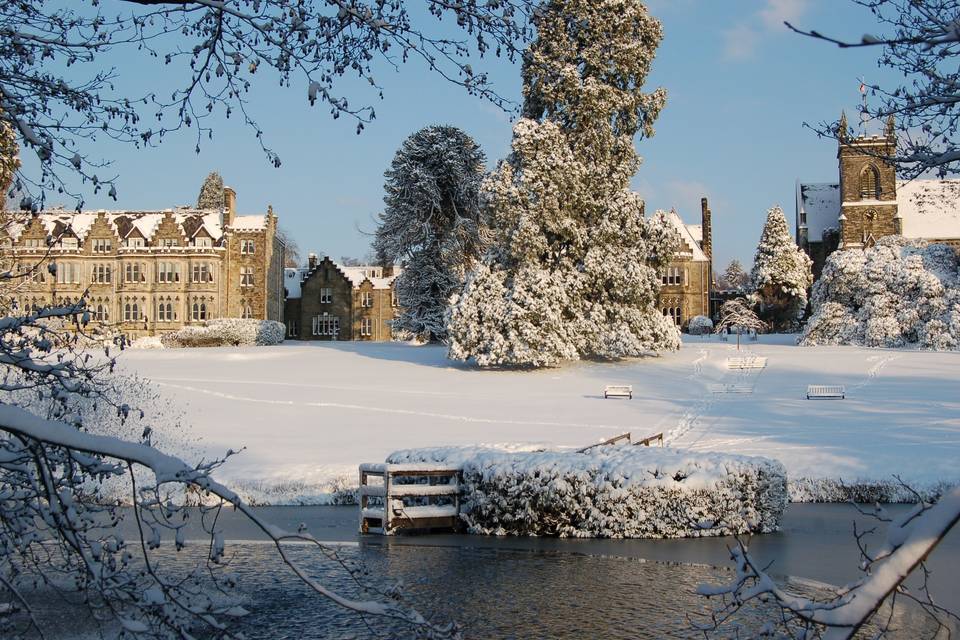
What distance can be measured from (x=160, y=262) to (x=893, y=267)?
54.8 metres

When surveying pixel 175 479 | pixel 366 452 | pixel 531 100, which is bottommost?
pixel 366 452

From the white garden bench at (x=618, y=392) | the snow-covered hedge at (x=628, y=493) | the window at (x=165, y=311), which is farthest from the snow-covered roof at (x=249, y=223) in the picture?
A: the snow-covered hedge at (x=628, y=493)

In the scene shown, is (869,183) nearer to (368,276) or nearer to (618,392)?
(368,276)

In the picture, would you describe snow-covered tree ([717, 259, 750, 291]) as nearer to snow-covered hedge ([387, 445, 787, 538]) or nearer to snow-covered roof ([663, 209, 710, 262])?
snow-covered roof ([663, 209, 710, 262])

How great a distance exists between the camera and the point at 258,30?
16.9ft

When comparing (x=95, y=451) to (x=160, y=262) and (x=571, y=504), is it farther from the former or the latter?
(x=160, y=262)

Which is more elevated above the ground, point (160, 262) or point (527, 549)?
point (160, 262)

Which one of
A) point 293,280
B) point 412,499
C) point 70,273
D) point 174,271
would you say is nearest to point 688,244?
point 293,280

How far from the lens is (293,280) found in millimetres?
86750

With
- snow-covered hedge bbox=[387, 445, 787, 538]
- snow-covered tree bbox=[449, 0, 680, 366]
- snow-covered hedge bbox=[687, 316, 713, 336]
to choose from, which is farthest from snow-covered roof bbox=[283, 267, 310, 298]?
snow-covered hedge bbox=[387, 445, 787, 538]

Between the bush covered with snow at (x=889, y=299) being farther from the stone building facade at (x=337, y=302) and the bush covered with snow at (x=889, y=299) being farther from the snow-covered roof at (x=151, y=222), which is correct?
the snow-covered roof at (x=151, y=222)

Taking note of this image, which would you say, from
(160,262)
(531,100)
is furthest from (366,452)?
(160,262)

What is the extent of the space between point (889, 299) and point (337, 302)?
1896 inches

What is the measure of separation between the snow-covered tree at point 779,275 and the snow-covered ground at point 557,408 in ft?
73.4
